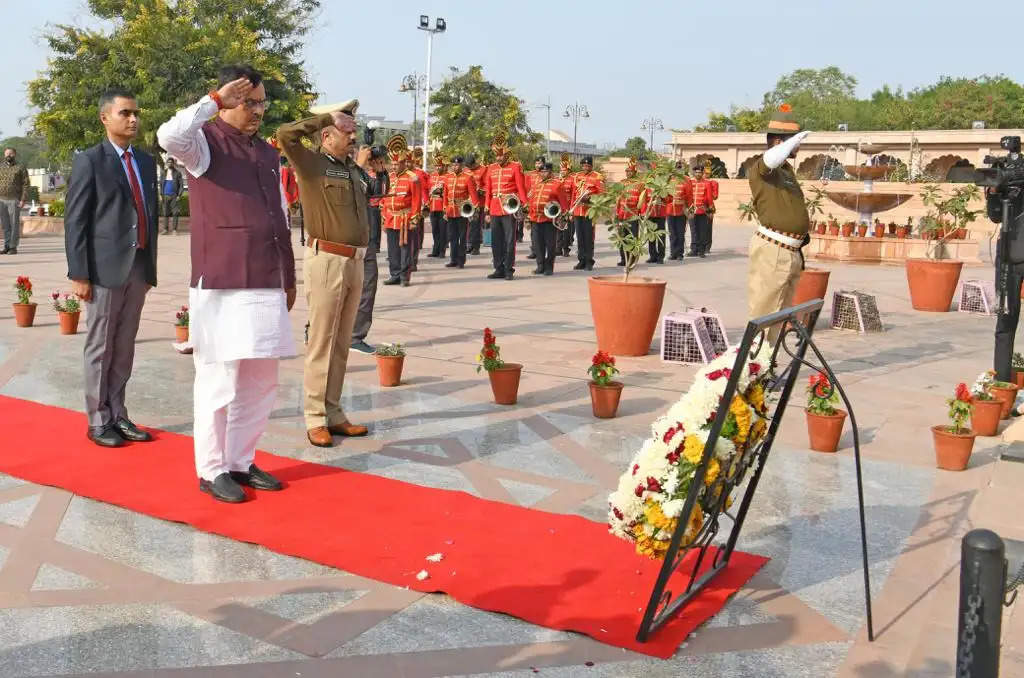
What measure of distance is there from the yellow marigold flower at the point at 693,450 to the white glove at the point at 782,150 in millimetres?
3712

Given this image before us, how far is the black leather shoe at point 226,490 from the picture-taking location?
197 inches

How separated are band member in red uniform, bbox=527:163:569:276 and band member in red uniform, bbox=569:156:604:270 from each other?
0.29m

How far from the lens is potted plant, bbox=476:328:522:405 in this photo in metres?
7.35

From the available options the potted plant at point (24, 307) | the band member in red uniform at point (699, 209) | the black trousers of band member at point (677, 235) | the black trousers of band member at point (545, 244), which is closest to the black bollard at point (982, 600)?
the potted plant at point (24, 307)

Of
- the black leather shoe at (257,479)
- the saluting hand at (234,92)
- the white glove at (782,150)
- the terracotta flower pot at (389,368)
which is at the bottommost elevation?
the black leather shoe at (257,479)

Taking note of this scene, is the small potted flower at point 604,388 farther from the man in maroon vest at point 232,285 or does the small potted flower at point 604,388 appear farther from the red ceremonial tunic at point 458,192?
the red ceremonial tunic at point 458,192

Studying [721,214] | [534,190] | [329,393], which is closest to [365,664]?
[329,393]

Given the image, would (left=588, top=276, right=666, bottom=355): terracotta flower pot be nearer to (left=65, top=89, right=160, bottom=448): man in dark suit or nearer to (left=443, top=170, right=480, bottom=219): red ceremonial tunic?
(left=65, top=89, right=160, bottom=448): man in dark suit

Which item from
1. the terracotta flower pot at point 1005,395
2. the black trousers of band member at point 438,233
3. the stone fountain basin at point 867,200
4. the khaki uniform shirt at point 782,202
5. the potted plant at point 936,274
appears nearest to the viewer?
the terracotta flower pot at point 1005,395

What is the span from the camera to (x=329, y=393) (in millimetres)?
6297

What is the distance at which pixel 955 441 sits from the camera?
19.5ft

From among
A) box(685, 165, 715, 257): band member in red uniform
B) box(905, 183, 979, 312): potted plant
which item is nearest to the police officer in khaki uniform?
box(905, 183, 979, 312): potted plant

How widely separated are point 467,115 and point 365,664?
51143 millimetres

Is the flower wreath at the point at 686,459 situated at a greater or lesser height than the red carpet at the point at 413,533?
greater
